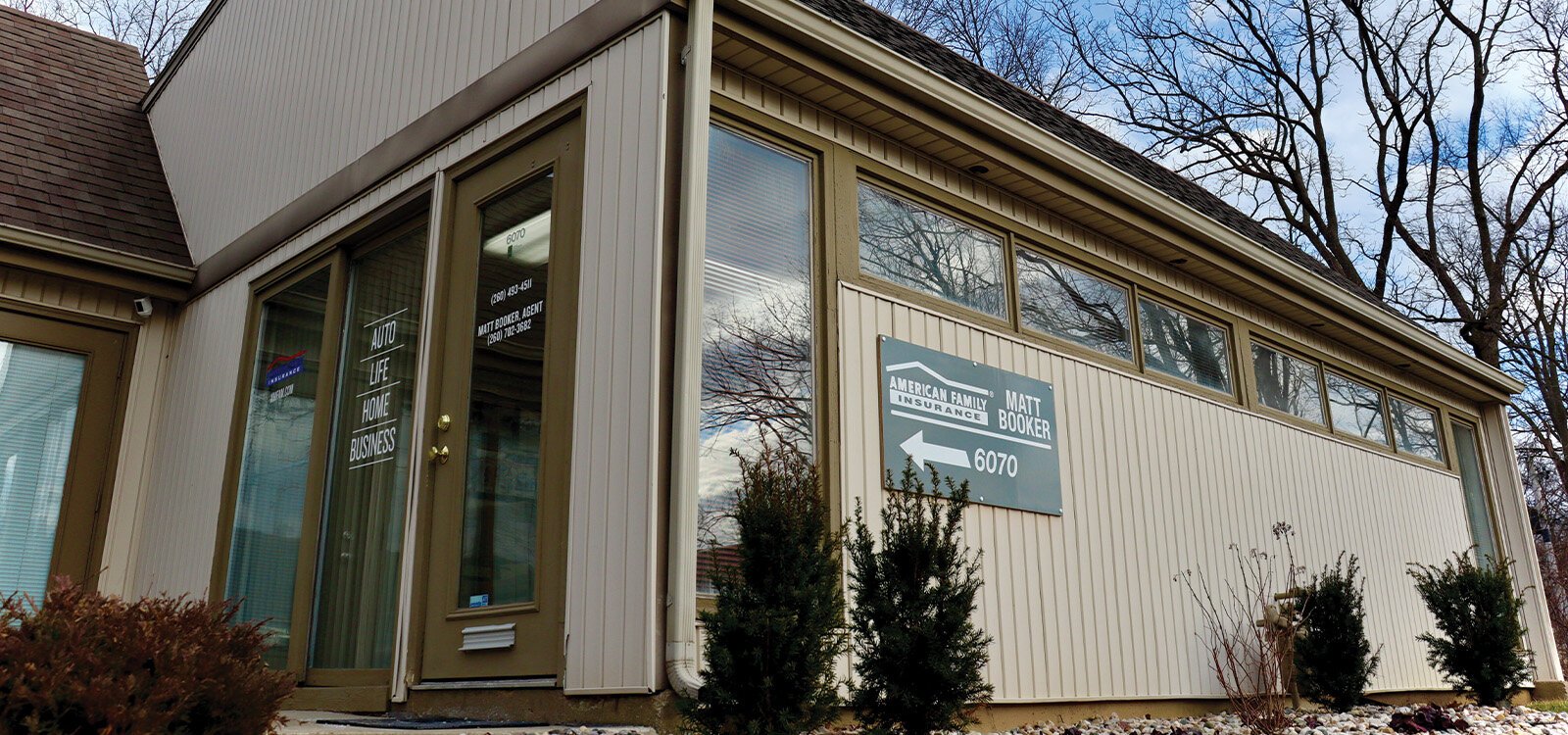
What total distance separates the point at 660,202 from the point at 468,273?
1376mm

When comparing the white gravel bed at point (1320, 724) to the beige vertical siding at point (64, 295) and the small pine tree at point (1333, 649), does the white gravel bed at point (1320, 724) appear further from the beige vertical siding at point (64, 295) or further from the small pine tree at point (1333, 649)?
the beige vertical siding at point (64, 295)

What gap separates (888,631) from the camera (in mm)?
3947

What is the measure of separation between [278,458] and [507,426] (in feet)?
6.86

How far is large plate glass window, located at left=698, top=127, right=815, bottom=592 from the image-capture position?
471cm

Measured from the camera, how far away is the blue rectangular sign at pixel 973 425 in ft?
18.0

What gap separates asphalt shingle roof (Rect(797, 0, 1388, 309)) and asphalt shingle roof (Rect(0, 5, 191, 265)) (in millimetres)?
4815

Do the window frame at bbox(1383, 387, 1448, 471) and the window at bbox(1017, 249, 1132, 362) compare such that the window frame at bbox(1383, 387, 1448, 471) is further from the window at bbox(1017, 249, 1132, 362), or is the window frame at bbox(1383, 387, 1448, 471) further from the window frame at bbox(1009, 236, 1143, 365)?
the window at bbox(1017, 249, 1132, 362)

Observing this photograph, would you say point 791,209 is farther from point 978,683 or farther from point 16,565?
point 16,565

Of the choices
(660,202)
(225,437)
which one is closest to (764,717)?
(660,202)

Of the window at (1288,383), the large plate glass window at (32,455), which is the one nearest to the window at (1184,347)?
the window at (1288,383)

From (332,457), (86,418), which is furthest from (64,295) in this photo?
(332,457)

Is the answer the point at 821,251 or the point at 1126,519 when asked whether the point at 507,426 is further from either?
the point at 1126,519

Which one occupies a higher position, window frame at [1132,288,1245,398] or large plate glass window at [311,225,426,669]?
window frame at [1132,288,1245,398]

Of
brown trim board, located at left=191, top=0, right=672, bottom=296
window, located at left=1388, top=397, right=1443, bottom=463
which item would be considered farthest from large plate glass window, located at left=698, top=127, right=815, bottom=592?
window, located at left=1388, top=397, right=1443, bottom=463
